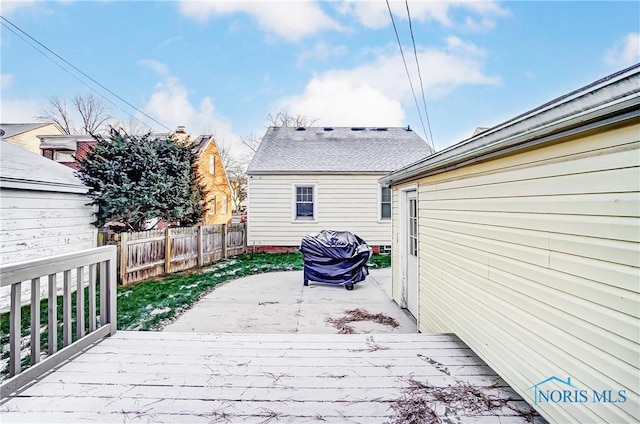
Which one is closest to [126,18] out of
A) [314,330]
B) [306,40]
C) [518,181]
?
[306,40]

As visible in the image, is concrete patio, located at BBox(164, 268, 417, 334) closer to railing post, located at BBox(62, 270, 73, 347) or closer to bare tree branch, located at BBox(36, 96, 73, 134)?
railing post, located at BBox(62, 270, 73, 347)

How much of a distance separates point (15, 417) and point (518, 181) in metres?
3.60

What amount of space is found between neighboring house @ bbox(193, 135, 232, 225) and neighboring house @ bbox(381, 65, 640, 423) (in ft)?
49.4

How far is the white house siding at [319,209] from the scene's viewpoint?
39.9 ft

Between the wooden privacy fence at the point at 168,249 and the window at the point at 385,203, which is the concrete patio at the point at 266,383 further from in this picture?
the window at the point at 385,203

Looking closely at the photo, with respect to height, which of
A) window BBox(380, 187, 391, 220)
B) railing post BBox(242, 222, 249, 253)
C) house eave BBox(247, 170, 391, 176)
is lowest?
railing post BBox(242, 222, 249, 253)

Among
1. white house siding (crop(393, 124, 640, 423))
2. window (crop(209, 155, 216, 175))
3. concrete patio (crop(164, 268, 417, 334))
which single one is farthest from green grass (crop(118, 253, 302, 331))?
window (crop(209, 155, 216, 175))

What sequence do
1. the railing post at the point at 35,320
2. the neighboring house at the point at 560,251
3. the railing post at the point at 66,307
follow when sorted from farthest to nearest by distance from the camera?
the railing post at the point at 66,307 < the railing post at the point at 35,320 < the neighboring house at the point at 560,251

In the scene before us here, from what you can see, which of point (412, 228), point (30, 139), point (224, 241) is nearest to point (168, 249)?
point (224, 241)

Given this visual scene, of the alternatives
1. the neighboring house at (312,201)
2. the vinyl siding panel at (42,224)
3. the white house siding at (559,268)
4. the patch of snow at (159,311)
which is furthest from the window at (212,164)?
the white house siding at (559,268)

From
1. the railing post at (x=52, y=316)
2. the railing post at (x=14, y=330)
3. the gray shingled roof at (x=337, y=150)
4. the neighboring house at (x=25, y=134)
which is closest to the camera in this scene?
the railing post at (x=14, y=330)

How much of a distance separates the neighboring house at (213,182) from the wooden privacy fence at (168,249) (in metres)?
6.12

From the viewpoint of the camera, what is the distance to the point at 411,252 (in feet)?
17.9

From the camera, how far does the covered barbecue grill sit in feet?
23.4
